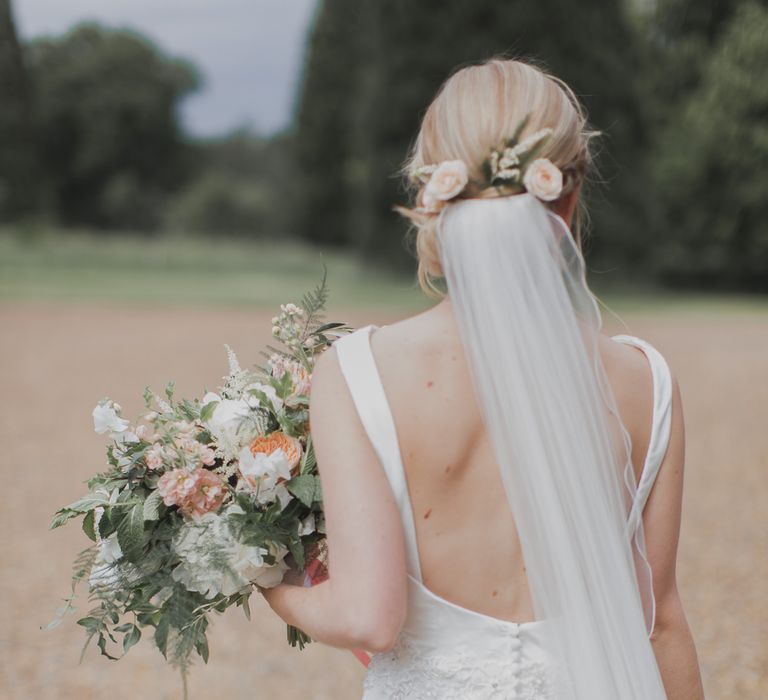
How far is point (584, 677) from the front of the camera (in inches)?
57.1

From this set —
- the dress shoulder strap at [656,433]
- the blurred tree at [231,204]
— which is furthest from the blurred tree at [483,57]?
the blurred tree at [231,204]

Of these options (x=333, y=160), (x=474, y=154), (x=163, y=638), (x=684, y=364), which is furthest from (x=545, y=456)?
(x=333, y=160)

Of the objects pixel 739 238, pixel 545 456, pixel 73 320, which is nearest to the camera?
pixel 545 456

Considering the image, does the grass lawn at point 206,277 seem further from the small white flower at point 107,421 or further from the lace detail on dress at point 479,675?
the lace detail on dress at point 479,675

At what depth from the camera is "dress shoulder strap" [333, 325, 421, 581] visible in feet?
4.42

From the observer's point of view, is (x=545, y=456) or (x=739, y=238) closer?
(x=545, y=456)

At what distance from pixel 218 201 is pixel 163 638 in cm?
4516

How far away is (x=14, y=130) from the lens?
24.7 metres

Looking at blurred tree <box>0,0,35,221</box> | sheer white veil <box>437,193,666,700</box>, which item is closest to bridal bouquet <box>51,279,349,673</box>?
sheer white veil <box>437,193,666,700</box>

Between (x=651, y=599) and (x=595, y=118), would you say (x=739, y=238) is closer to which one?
(x=595, y=118)

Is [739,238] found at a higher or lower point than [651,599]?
lower

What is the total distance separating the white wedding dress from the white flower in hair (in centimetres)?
24

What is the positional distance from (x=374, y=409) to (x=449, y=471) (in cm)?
15

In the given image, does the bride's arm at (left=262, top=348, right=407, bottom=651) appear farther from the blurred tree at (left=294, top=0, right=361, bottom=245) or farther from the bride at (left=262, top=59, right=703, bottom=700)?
the blurred tree at (left=294, top=0, right=361, bottom=245)
